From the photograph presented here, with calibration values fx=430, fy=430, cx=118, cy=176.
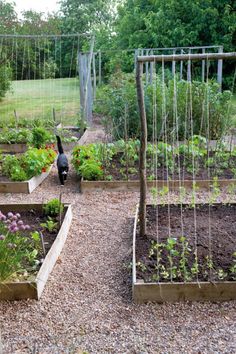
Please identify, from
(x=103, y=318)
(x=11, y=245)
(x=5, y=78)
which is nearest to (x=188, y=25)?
(x=5, y=78)

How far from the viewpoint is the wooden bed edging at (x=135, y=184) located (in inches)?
232

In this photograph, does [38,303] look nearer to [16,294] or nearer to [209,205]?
[16,294]

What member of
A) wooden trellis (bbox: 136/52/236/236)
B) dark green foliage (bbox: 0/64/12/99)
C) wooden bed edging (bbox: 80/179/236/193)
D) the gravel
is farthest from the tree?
the gravel

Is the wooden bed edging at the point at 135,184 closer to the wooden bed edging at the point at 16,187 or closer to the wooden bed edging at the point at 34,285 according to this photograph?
the wooden bed edging at the point at 16,187

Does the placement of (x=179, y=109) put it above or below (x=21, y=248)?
above

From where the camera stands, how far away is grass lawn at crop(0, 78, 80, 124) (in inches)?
508

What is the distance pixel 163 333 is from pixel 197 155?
4.04m

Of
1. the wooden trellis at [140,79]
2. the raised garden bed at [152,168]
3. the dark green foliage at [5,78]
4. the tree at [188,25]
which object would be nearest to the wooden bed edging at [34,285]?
the wooden trellis at [140,79]

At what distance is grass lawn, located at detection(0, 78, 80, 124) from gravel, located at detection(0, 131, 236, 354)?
8.11m

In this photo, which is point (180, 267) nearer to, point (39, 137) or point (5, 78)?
point (39, 137)

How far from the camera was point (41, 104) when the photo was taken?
15.4 metres

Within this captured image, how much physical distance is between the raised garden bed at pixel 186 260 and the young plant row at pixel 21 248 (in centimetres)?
87

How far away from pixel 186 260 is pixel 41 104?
41.6ft

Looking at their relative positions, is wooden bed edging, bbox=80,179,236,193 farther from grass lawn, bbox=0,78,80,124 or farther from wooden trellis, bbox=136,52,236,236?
grass lawn, bbox=0,78,80,124
